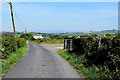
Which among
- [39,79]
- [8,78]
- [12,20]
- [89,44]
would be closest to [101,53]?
[89,44]

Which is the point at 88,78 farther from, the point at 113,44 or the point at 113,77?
the point at 113,44

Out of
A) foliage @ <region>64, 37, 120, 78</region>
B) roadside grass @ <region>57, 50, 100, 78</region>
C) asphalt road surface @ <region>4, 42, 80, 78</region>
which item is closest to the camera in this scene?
foliage @ <region>64, 37, 120, 78</region>

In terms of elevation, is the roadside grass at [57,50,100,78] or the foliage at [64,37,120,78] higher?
the foliage at [64,37,120,78]


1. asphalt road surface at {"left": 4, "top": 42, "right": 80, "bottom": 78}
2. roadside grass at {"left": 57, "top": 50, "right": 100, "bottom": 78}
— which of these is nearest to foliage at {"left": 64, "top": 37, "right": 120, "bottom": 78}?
roadside grass at {"left": 57, "top": 50, "right": 100, "bottom": 78}

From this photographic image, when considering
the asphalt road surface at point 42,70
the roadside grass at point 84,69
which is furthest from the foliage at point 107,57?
the asphalt road surface at point 42,70

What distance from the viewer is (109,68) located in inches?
285

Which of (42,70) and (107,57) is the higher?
(107,57)

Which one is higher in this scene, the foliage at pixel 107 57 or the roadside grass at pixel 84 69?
the foliage at pixel 107 57

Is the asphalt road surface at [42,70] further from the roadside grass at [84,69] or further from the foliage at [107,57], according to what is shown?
the foliage at [107,57]

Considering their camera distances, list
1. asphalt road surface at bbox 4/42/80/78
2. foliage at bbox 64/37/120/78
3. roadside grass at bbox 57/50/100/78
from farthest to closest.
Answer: asphalt road surface at bbox 4/42/80/78
roadside grass at bbox 57/50/100/78
foliage at bbox 64/37/120/78

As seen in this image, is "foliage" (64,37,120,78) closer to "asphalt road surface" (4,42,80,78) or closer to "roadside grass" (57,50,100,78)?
"roadside grass" (57,50,100,78)

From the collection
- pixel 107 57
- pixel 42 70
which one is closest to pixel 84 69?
pixel 107 57

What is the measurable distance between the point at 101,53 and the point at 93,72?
5.36 ft

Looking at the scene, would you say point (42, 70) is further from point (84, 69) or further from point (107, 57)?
point (107, 57)
